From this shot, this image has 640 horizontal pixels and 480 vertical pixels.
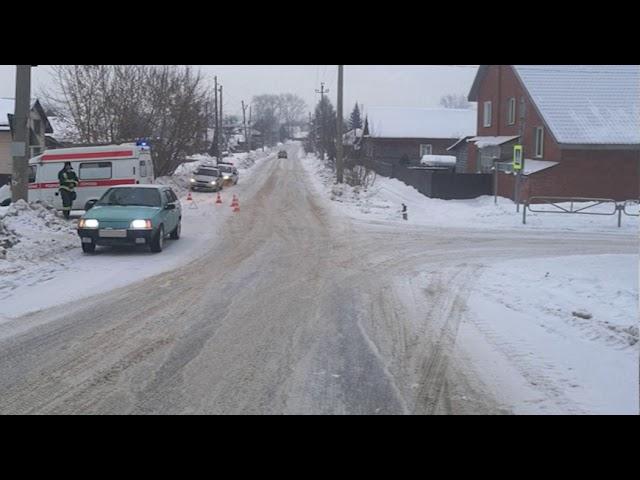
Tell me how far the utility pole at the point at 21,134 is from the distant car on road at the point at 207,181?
21.7m

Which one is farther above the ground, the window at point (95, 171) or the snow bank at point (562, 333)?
the window at point (95, 171)

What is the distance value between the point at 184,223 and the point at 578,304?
51.2 ft

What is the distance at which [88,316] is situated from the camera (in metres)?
9.30

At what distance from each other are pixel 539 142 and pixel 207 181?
17922 mm

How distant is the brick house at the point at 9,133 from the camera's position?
1663 inches

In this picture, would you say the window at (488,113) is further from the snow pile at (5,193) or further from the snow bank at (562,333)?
the snow bank at (562,333)

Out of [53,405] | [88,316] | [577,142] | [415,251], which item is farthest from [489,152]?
[53,405]

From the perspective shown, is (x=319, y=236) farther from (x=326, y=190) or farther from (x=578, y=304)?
(x=326, y=190)

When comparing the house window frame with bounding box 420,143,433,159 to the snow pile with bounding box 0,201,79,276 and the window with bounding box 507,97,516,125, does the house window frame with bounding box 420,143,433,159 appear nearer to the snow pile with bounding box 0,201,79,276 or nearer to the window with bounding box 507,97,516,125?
the window with bounding box 507,97,516,125

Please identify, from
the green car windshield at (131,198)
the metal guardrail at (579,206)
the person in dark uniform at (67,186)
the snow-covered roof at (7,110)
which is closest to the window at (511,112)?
the metal guardrail at (579,206)

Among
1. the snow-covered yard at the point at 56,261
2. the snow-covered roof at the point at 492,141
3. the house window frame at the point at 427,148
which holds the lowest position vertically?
the snow-covered yard at the point at 56,261

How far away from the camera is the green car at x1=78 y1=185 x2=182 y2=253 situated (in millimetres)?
15055

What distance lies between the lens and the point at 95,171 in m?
23.2

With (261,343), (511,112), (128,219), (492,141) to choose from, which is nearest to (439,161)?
(492,141)
